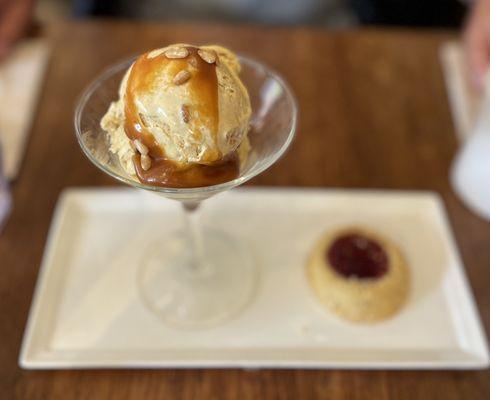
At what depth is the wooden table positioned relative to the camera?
0.68 m

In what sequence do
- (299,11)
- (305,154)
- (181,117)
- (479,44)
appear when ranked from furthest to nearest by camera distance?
(299,11) < (479,44) < (305,154) < (181,117)

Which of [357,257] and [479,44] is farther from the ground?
[479,44]

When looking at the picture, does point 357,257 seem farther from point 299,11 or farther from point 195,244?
point 299,11

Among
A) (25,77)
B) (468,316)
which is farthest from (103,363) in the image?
(25,77)

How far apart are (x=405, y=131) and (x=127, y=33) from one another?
0.64 m

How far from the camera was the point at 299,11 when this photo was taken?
55.0 inches

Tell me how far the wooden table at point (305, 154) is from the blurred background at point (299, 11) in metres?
0.22

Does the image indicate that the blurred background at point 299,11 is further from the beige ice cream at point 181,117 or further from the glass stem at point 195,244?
the beige ice cream at point 181,117

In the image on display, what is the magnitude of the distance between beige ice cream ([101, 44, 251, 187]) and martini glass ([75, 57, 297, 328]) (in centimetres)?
2

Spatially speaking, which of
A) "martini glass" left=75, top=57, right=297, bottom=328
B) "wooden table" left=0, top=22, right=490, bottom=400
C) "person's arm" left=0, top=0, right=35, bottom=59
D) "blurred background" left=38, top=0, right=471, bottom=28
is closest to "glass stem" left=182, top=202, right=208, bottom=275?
"martini glass" left=75, top=57, right=297, bottom=328

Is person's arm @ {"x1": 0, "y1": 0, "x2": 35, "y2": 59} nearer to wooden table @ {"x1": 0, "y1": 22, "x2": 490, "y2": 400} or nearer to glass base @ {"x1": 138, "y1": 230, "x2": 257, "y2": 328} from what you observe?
wooden table @ {"x1": 0, "y1": 22, "x2": 490, "y2": 400}

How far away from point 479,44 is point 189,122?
780mm

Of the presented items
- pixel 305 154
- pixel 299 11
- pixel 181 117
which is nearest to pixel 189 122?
pixel 181 117

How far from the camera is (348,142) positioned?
38.6 inches
